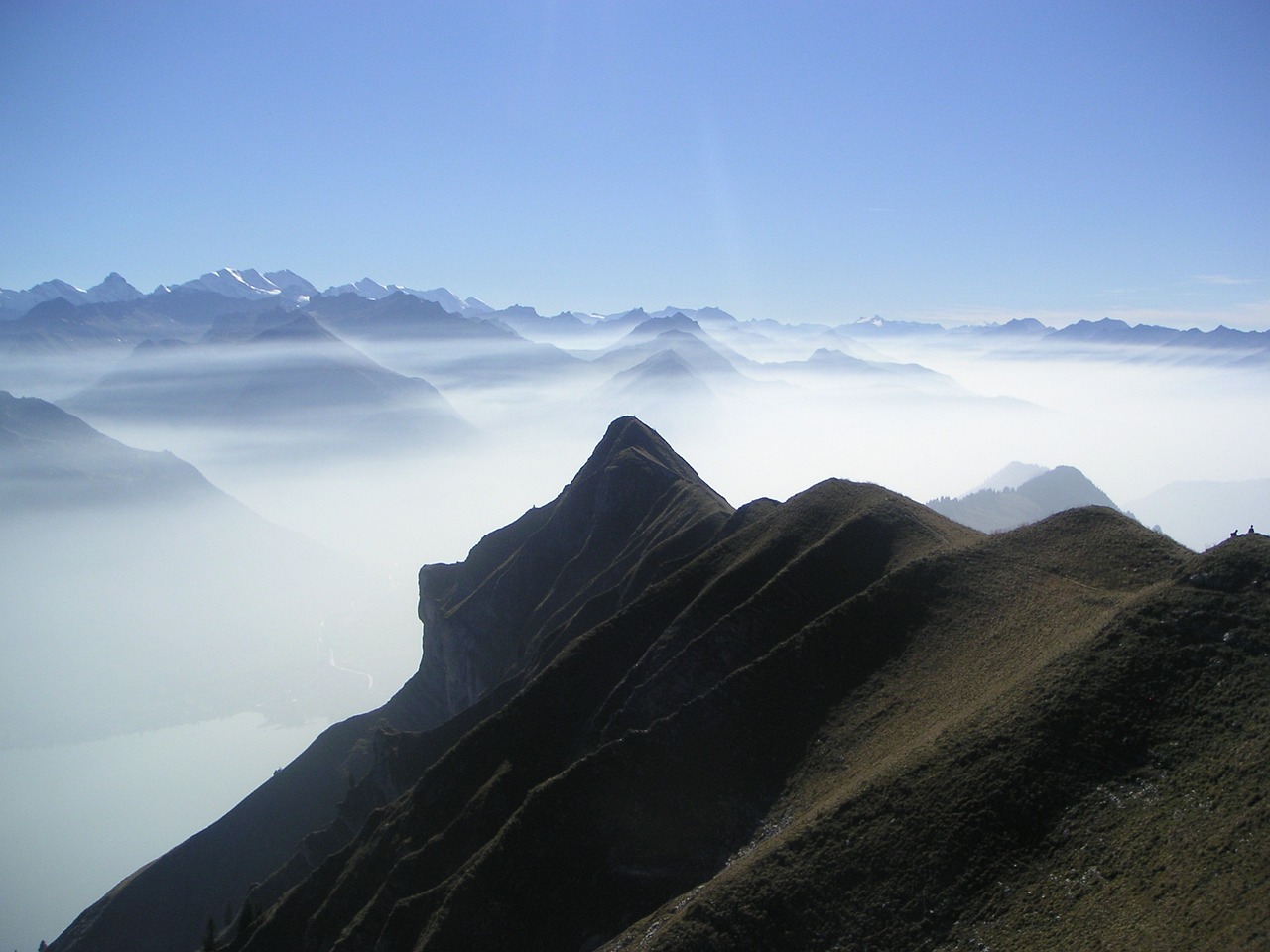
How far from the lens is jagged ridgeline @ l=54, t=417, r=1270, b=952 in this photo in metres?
29.2

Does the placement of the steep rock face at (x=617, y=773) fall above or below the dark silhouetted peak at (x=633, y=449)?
below

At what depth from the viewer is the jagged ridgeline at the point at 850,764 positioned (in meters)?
29.2

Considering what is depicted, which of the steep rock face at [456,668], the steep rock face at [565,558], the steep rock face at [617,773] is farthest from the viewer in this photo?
the steep rock face at [565,558]

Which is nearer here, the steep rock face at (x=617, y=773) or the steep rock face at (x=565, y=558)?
the steep rock face at (x=617, y=773)

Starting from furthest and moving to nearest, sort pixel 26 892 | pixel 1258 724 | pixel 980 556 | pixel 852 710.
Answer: pixel 26 892 < pixel 980 556 < pixel 852 710 < pixel 1258 724

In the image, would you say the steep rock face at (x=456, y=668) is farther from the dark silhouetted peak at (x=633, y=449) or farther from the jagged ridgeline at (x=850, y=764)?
the jagged ridgeline at (x=850, y=764)

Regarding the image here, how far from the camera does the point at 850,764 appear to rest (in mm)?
41531

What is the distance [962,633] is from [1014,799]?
1563cm

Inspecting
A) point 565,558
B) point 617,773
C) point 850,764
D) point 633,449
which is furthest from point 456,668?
point 850,764

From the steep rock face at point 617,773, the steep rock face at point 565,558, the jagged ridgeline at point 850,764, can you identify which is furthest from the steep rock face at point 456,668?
the steep rock face at point 617,773

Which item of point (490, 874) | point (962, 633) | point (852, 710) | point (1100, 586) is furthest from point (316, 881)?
point (1100, 586)

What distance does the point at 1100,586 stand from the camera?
4703 centimetres

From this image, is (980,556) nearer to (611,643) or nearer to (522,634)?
(611,643)

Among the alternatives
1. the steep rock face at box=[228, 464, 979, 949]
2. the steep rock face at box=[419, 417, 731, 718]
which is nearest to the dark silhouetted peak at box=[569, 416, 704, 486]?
the steep rock face at box=[419, 417, 731, 718]
